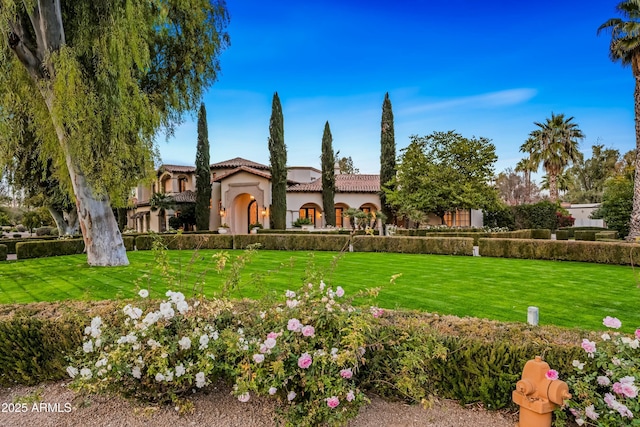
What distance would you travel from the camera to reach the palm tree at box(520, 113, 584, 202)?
103 feet

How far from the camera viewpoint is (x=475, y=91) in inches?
808

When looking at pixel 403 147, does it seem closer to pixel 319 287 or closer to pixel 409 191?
pixel 409 191

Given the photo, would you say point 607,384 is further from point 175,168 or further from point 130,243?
point 175,168

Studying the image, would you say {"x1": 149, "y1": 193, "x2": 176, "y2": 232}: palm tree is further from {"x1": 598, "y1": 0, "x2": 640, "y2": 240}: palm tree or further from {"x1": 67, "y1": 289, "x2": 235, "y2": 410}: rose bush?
{"x1": 598, "y1": 0, "x2": 640, "y2": 240}: palm tree

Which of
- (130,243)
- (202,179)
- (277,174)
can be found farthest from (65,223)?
(277,174)

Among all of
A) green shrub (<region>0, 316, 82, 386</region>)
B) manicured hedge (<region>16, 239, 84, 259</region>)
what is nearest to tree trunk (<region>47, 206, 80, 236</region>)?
manicured hedge (<region>16, 239, 84, 259</region>)

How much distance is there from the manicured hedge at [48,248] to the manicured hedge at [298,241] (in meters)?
6.82

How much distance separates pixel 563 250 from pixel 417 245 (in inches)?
207

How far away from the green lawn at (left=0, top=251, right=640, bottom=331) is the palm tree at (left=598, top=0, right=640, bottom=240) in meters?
8.30

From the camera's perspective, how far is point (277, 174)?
26.4m

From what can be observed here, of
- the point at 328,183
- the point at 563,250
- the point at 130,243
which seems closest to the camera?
the point at 563,250

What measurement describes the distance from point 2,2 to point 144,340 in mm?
9862

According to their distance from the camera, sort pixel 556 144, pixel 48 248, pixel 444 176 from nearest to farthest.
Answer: pixel 48 248 → pixel 444 176 → pixel 556 144

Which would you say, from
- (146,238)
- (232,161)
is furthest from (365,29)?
(232,161)
